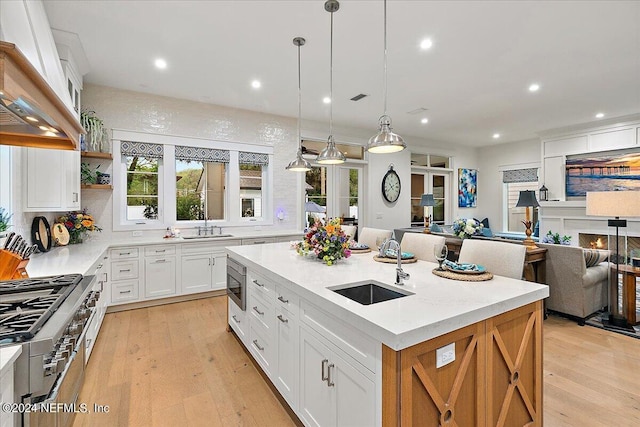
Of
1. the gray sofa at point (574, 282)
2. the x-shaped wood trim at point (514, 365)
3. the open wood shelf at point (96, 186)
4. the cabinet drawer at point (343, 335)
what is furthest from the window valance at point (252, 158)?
the x-shaped wood trim at point (514, 365)

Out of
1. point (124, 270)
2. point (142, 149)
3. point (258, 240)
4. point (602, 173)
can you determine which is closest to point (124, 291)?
point (124, 270)

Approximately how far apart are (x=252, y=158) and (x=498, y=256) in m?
4.15

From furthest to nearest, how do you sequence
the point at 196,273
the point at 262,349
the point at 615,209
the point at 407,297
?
1. the point at 196,273
2. the point at 615,209
3. the point at 262,349
4. the point at 407,297

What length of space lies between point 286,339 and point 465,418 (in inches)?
41.7

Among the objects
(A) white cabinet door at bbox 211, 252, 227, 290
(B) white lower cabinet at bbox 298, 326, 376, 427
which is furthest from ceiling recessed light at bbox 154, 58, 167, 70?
(B) white lower cabinet at bbox 298, 326, 376, 427

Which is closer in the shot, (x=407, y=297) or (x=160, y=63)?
(x=407, y=297)

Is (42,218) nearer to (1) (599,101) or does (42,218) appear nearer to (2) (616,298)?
(2) (616,298)

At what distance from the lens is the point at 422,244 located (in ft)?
9.61

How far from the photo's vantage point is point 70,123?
6.16 ft

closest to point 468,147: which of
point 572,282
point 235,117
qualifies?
point 572,282

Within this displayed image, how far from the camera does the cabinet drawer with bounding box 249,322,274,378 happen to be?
88.5 inches

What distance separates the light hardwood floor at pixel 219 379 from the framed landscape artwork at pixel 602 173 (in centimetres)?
427

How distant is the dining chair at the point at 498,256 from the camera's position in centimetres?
217

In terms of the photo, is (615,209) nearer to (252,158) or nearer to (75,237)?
(252,158)
